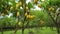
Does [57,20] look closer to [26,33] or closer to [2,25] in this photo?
[26,33]

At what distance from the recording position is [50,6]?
1624 mm

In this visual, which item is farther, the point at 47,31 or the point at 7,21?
the point at 47,31

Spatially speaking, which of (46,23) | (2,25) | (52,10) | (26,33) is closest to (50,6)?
(52,10)

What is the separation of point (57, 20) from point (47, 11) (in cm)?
17

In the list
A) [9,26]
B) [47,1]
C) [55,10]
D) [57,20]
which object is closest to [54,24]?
[57,20]

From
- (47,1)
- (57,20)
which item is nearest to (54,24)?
(57,20)

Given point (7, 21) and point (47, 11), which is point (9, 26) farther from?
point (47, 11)

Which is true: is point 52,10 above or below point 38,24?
above

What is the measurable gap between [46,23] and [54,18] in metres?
0.11

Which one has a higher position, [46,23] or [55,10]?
[55,10]

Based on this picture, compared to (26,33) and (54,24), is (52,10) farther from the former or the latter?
(26,33)

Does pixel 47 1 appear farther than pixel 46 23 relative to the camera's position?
No

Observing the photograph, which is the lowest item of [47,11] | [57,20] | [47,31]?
[47,31]

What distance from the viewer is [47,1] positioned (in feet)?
5.01
